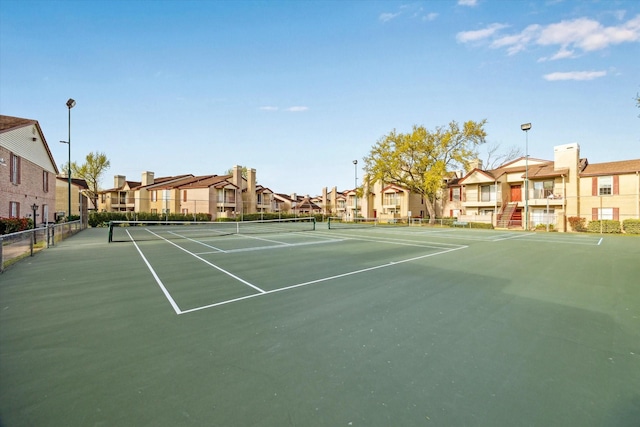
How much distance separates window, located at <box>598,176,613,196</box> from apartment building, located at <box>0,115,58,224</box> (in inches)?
1887

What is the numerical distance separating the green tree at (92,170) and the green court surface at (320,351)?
189ft

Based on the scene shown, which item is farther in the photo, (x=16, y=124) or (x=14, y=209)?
(x=16, y=124)

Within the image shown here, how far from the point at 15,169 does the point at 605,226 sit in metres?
50.0

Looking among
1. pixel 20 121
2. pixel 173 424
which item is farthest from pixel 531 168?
pixel 20 121

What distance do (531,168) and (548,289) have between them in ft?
124

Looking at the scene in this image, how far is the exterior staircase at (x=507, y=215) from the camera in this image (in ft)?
113

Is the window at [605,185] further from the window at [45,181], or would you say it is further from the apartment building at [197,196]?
the window at [45,181]

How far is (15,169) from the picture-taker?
2197cm

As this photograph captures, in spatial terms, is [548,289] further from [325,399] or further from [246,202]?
[246,202]

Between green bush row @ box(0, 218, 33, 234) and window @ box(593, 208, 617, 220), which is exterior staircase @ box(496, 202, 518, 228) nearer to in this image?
window @ box(593, 208, 617, 220)

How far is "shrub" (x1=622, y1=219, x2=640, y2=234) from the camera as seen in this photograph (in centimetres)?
2517

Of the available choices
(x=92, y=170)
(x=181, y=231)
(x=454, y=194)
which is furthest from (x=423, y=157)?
(x=92, y=170)

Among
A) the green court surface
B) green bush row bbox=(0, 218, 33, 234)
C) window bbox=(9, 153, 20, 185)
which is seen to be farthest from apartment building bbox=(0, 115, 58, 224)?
the green court surface

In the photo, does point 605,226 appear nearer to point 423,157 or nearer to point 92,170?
point 423,157
